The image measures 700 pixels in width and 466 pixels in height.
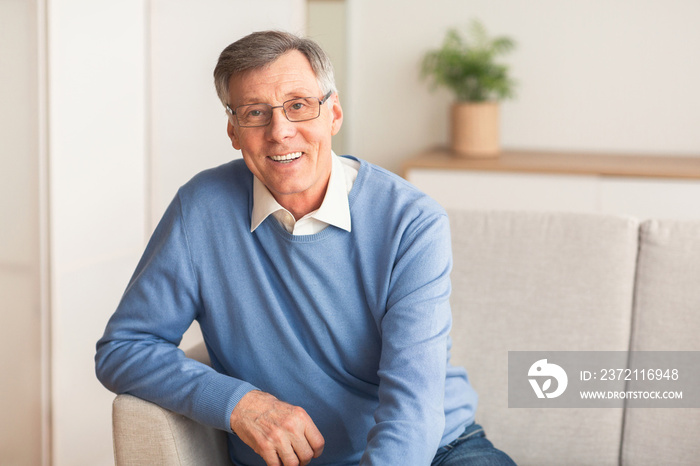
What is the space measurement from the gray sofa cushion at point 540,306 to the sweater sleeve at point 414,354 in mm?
365

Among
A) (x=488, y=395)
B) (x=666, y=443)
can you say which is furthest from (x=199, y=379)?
(x=666, y=443)

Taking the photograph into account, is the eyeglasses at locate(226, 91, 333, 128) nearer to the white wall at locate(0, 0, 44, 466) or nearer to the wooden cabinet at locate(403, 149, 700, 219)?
the white wall at locate(0, 0, 44, 466)

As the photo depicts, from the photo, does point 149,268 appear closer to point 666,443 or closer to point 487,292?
point 487,292

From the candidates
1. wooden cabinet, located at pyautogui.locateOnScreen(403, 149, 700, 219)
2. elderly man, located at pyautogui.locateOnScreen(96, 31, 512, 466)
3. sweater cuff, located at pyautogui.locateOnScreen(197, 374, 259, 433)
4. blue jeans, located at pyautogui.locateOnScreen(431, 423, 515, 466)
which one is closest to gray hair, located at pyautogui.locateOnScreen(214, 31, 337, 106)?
elderly man, located at pyautogui.locateOnScreen(96, 31, 512, 466)

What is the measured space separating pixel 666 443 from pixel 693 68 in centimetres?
251

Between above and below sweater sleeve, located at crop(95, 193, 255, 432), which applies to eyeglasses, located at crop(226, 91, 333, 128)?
above

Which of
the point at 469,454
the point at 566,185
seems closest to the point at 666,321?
the point at 469,454

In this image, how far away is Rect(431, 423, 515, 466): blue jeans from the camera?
142cm

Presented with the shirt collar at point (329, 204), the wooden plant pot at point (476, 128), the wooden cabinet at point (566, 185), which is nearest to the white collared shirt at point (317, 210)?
the shirt collar at point (329, 204)

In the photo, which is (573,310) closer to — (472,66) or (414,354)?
(414,354)

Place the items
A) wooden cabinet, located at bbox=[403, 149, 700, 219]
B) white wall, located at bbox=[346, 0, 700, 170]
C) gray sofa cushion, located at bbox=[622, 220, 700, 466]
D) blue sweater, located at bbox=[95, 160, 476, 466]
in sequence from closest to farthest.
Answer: blue sweater, located at bbox=[95, 160, 476, 466] < gray sofa cushion, located at bbox=[622, 220, 700, 466] < wooden cabinet, located at bbox=[403, 149, 700, 219] < white wall, located at bbox=[346, 0, 700, 170]

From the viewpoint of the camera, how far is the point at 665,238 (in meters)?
1.65

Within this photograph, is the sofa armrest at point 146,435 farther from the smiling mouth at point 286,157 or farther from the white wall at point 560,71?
the white wall at point 560,71

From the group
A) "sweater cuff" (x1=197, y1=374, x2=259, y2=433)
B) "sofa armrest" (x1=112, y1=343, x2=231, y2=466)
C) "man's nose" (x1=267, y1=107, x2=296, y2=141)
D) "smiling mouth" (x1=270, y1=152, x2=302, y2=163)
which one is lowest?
"sofa armrest" (x1=112, y1=343, x2=231, y2=466)
